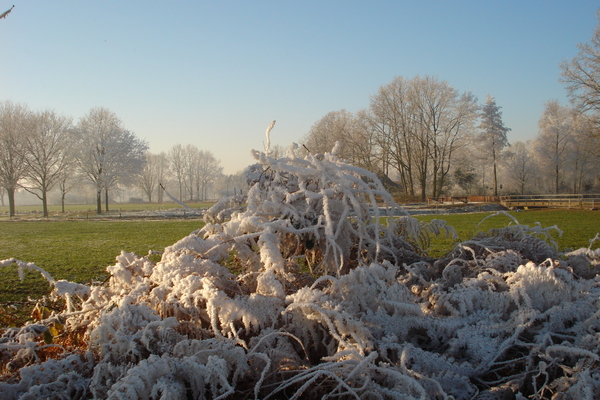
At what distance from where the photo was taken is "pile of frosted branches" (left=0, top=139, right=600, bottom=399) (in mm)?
1642

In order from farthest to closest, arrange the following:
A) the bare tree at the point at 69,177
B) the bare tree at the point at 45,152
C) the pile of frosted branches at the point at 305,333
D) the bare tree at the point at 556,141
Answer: the bare tree at the point at 556,141 < the bare tree at the point at 69,177 < the bare tree at the point at 45,152 < the pile of frosted branches at the point at 305,333

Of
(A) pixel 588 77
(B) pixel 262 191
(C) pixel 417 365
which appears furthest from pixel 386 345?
(A) pixel 588 77

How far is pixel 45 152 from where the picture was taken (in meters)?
31.6

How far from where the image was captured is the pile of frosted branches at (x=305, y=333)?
164cm

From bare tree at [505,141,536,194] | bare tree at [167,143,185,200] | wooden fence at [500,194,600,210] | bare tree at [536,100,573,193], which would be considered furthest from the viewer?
bare tree at [167,143,185,200]

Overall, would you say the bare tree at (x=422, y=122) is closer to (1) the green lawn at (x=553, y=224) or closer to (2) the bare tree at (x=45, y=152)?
(1) the green lawn at (x=553, y=224)

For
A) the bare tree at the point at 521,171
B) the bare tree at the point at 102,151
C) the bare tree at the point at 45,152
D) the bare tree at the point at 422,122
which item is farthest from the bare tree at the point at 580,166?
the bare tree at the point at 45,152

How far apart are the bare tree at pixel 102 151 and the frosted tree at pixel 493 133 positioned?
114ft

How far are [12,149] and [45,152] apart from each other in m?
2.20

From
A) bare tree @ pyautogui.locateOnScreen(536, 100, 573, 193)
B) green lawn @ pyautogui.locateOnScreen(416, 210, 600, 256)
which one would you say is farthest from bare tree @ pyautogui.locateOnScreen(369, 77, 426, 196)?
green lawn @ pyautogui.locateOnScreen(416, 210, 600, 256)

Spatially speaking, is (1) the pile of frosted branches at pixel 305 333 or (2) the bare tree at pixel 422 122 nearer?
(1) the pile of frosted branches at pixel 305 333

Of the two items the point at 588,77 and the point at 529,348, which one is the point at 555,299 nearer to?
the point at 529,348

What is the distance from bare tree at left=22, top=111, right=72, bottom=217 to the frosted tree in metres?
38.8

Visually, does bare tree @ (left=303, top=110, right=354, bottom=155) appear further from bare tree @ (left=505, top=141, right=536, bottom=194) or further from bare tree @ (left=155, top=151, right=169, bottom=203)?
bare tree @ (left=155, top=151, right=169, bottom=203)
